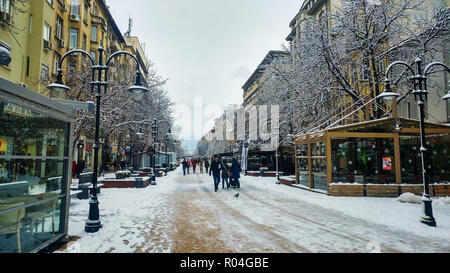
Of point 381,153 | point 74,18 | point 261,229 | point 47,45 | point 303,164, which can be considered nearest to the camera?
point 261,229

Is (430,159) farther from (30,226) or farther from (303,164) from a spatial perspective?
(30,226)

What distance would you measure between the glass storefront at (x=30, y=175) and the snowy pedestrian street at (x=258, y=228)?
750mm

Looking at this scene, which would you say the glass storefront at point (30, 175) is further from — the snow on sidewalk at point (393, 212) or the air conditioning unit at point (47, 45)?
the air conditioning unit at point (47, 45)

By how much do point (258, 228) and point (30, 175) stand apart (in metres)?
5.04

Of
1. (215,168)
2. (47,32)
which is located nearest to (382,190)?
(215,168)

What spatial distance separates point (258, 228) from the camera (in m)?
7.04

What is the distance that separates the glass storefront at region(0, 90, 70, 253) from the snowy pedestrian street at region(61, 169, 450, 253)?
0.75 meters

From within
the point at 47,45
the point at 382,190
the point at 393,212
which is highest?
the point at 47,45

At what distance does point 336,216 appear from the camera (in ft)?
28.8

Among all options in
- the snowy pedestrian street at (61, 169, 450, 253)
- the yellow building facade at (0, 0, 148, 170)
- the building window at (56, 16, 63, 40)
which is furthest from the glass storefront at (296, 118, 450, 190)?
the building window at (56, 16, 63, 40)

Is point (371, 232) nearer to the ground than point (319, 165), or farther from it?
nearer to the ground

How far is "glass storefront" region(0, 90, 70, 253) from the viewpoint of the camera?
13.5ft
